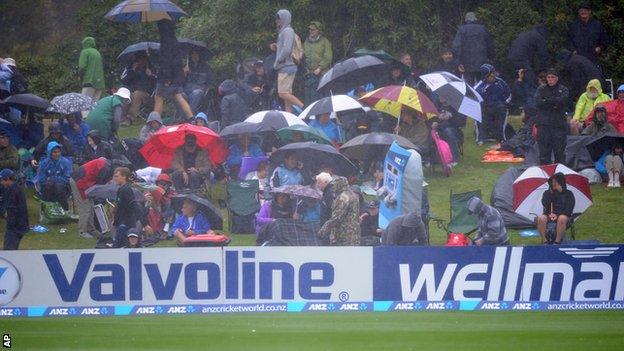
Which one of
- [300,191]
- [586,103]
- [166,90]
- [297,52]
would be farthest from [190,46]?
[586,103]

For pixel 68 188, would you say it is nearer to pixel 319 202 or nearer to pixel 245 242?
pixel 245 242

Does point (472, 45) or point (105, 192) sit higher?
point (472, 45)

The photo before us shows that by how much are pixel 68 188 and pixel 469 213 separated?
6470mm

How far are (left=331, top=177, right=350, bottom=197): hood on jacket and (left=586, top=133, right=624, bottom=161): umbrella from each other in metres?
5.28

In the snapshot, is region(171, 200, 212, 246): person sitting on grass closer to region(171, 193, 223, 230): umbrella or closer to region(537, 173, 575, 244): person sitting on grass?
region(171, 193, 223, 230): umbrella

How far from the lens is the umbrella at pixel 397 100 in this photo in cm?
2044

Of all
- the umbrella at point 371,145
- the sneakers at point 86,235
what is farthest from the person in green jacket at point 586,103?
the sneakers at point 86,235

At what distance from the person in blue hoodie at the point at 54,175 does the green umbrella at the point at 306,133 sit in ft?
11.6

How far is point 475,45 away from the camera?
895 inches

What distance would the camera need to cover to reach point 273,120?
20016mm

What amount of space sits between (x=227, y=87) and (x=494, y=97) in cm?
492

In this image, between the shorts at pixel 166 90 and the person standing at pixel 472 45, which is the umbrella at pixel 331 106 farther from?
the person standing at pixel 472 45

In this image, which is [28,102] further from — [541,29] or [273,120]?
[541,29]

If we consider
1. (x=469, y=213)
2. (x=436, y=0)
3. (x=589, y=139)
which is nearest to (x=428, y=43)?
(x=436, y=0)
